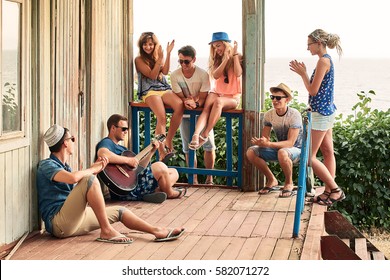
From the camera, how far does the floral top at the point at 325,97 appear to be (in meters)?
7.66

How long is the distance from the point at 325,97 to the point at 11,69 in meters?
3.07

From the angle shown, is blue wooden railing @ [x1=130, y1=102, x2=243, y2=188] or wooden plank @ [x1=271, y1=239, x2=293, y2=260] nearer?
wooden plank @ [x1=271, y1=239, x2=293, y2=260]

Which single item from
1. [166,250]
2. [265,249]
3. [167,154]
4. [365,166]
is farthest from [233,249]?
[365,166]

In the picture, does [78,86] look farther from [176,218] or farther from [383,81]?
[383,81]

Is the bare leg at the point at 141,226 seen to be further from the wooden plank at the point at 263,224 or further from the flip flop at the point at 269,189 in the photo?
the flip flop at the point at 269,189

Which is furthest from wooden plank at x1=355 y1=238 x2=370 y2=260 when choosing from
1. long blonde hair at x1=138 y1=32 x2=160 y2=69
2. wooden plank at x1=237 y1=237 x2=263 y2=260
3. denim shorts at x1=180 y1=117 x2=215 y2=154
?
long blonde hair at x1=138 y1=32 x2=160 y2=69

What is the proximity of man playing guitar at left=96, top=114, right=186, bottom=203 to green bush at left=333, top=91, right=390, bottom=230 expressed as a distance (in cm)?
224

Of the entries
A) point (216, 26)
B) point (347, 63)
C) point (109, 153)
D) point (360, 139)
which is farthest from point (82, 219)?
point (347, 63)

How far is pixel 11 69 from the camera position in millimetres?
6047

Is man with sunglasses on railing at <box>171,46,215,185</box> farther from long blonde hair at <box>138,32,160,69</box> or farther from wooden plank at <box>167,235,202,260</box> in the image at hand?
wooden plank at <box>167,235,202,260</box>

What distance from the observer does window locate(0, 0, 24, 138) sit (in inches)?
233

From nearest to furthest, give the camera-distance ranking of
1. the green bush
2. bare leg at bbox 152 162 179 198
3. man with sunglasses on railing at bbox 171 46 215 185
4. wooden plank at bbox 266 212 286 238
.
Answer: wooden plank at bbox 266 212 286 238, bare leg at bbox 152 162 179 198, man with sunglasses on railing at bbox 171 46 215 185, the green bush

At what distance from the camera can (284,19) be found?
30984 millimetres

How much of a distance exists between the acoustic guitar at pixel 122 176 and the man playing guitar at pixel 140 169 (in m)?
0.03
